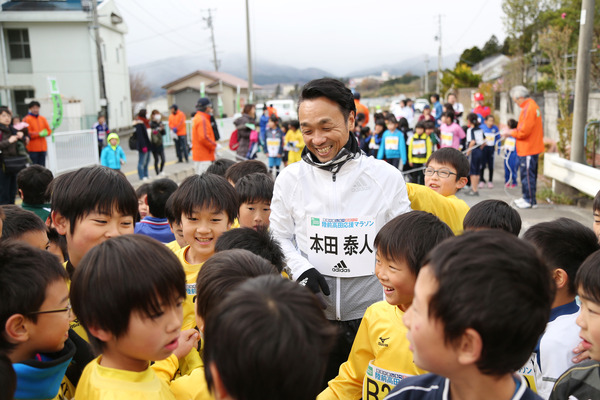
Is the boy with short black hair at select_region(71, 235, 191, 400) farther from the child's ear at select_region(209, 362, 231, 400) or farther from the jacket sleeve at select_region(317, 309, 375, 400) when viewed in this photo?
the jacket sleeve at select_region(317, 309, 375, 400)

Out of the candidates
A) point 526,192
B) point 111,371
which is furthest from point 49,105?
point 111,371

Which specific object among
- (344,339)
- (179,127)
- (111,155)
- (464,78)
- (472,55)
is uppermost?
(472,55)

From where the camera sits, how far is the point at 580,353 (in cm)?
210

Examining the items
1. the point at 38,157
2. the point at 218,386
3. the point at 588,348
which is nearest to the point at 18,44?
the point at 38,157

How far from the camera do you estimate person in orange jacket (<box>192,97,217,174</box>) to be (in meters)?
10.9

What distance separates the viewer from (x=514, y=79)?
2742cm

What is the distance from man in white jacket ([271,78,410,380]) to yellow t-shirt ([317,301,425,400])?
496 mm

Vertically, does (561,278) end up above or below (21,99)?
below

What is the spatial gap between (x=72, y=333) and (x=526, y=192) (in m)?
8.78

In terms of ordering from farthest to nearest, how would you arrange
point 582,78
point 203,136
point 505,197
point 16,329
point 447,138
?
point 447,138
point 203,136
point 505,197
point 582,78
point 16,329

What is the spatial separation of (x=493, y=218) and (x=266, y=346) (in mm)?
2172

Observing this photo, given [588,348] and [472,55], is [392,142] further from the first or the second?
[472,55]

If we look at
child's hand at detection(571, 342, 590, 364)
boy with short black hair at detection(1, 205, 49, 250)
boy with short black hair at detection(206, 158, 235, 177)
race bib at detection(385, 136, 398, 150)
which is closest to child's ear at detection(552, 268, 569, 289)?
child's hand at detection(571, 342, 590, 364)

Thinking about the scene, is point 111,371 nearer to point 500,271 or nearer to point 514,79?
point 500,271
